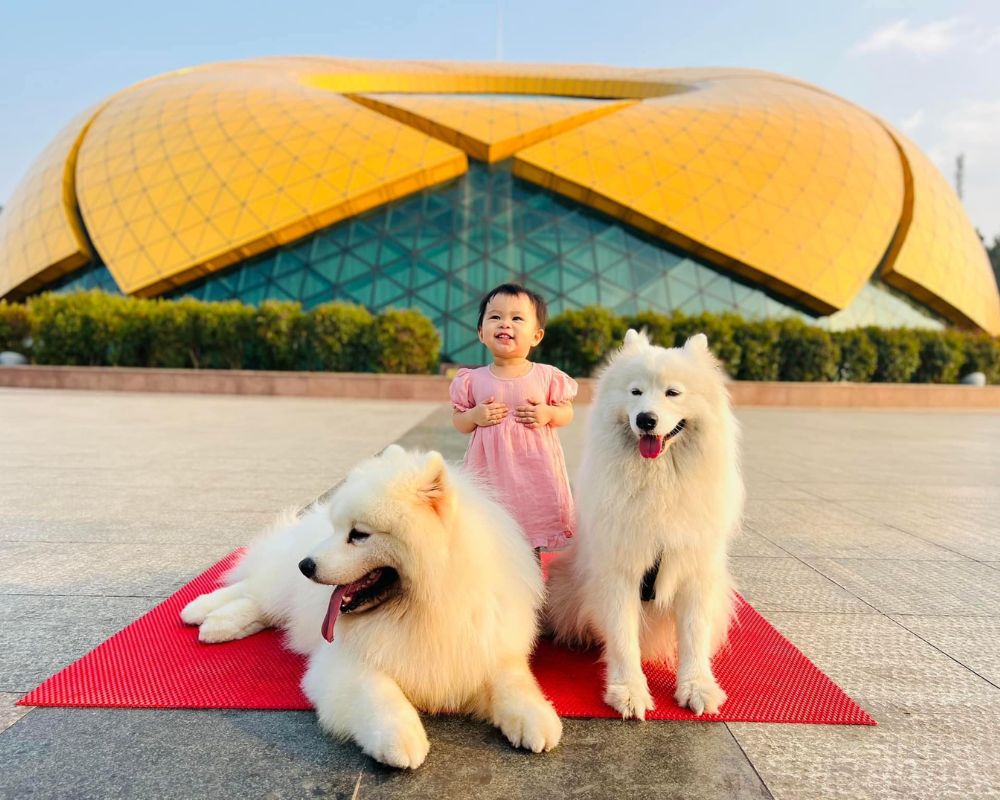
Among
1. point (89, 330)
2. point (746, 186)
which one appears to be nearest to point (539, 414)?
point (89, 330)

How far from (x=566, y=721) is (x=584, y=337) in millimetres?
15276

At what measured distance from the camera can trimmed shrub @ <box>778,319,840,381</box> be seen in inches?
683

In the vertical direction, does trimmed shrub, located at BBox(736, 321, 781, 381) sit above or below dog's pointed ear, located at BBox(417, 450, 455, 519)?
below

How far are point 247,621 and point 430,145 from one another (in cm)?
2069

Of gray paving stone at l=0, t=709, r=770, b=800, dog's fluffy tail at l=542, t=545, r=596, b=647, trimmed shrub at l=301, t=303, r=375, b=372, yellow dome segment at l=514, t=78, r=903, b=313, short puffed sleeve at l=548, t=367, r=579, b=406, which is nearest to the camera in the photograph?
gray paving stone at l=0, t=709, r=770, b=800

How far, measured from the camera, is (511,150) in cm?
2138

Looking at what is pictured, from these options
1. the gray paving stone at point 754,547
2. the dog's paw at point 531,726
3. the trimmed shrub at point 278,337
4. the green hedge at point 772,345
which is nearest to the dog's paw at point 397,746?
the dog's paw at point 531,726

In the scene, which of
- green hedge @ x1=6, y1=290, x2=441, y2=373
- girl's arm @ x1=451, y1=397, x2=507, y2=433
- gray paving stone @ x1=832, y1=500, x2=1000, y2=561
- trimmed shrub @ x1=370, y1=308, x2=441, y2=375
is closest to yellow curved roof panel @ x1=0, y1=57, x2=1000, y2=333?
green hedge @ x1=6, y1=290, x2=441, y2=373

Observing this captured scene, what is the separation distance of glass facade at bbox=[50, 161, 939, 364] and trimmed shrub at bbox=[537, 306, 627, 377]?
9.97ft

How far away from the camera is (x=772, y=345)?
57.1 feet

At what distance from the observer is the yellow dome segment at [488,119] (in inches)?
827

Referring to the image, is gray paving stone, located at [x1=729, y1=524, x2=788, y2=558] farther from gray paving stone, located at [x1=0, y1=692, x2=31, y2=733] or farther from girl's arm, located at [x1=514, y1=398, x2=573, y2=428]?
gray paving stone, located at [x1=0, y1=692, x2=31, y2=733]

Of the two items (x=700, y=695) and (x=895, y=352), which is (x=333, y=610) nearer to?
(x=700, y=695)

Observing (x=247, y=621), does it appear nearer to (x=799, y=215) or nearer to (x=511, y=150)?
(x=511, y=150)
